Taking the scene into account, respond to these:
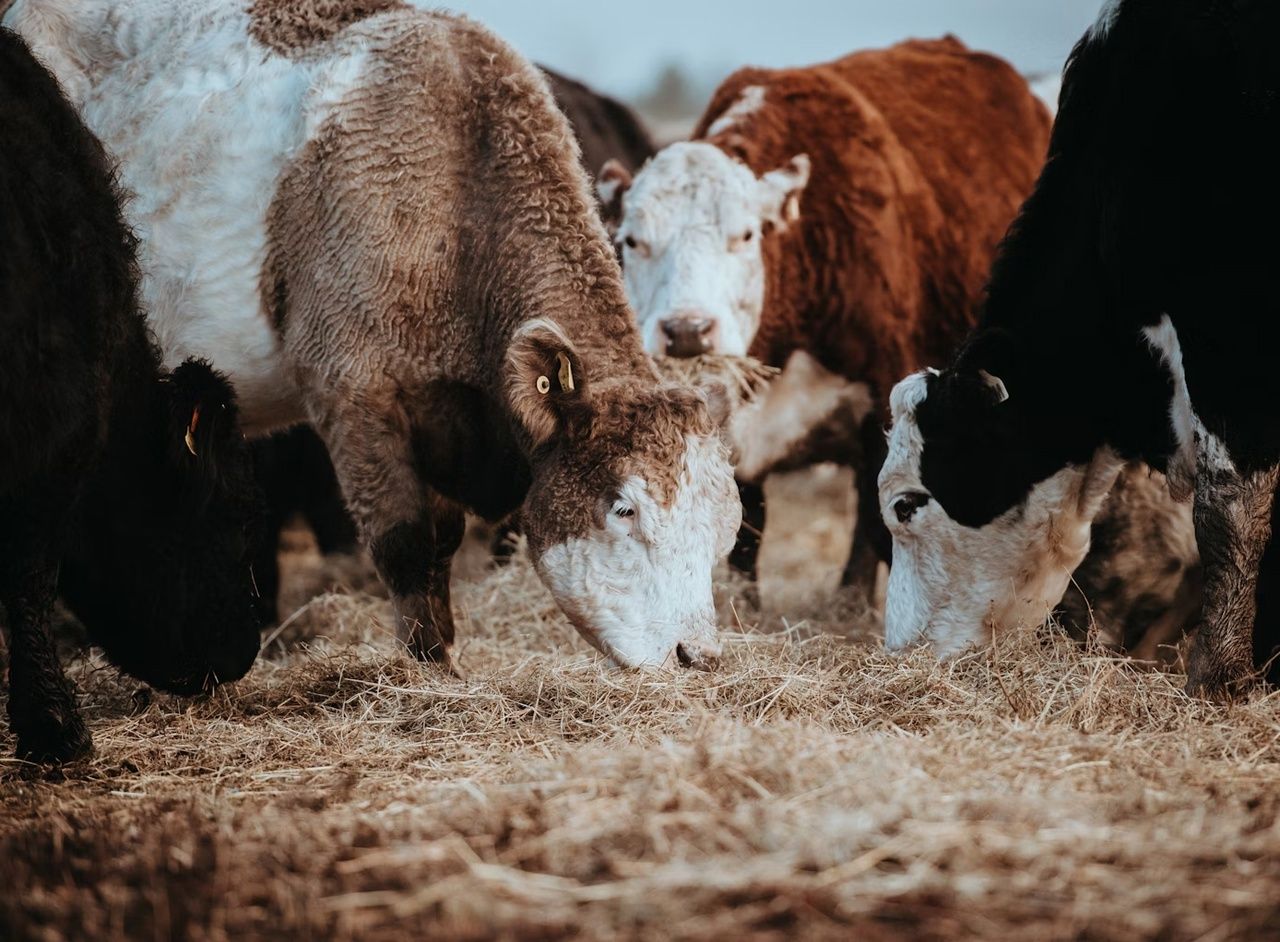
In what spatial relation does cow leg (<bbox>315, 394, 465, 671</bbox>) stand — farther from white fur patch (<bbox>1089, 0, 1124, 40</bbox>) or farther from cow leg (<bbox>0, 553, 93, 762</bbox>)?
white fur patch (<bbox>1089, 0, 1124, 40</bbox>)

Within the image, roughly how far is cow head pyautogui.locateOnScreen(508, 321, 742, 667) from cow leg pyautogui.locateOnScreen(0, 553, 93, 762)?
1.43 meters

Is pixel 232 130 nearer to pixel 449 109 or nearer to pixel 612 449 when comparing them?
pixel 449 109

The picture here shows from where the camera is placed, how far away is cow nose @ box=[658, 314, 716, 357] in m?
6.32

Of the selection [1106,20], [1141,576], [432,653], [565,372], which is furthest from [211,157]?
[1141,576]

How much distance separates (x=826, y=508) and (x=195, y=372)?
6.56 meters

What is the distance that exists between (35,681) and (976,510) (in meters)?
3.03

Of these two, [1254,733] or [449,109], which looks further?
[449,109]

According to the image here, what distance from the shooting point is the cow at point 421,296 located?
14.1ft

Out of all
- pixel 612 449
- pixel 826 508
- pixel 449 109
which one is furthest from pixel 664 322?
pixel 826 508

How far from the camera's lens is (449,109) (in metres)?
4.89

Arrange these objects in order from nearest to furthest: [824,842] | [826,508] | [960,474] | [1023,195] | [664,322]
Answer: [824,842] → [960,474] → [664,322] → [1023,195] → [826,508]

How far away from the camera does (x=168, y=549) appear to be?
4199 millimetres

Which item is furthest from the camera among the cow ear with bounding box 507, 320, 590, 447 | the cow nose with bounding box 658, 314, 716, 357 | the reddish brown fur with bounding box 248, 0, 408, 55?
the cow nose with bounding box 658, 314, 716, 357

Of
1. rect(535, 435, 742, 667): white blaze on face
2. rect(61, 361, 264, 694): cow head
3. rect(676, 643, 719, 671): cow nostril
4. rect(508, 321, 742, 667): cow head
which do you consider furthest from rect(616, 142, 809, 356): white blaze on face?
rect(61, 361, 264, 694): cow head
